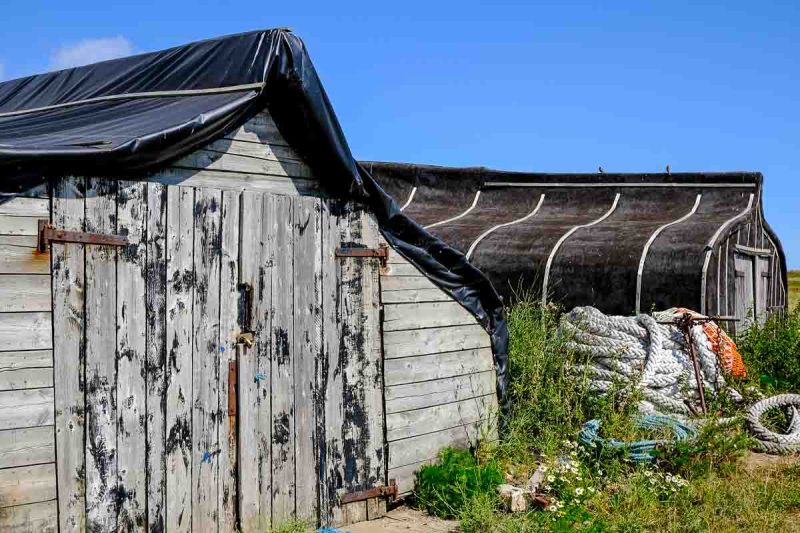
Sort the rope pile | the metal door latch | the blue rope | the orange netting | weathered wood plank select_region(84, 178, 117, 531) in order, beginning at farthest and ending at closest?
the orange netting
the rope pile
the blue rope
the metal door latch
weathered wood plank select_region(84, 178, 117, 531)

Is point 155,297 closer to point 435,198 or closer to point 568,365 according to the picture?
point 568,365

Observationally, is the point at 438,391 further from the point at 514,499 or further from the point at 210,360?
the point at 210,360

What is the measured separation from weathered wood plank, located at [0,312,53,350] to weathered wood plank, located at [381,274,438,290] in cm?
271

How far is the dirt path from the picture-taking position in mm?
6109

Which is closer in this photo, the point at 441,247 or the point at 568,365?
the point at 441,247

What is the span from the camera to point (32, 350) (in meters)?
4.61

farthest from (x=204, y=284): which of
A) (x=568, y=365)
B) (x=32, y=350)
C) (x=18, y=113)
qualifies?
(x=568, y=365)

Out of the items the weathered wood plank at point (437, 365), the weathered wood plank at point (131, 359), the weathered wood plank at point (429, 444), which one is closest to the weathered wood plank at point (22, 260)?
the weathered wood plank at point (131, 359)

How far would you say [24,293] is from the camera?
460 cm

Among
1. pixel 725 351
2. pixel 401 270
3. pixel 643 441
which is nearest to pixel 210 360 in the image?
pixel 401 270

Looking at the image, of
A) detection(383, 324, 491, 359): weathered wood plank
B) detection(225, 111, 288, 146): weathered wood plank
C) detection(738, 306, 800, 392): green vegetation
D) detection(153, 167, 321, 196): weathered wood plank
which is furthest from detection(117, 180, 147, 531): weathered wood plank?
detection(738, 306, 800, 392): green vegetation

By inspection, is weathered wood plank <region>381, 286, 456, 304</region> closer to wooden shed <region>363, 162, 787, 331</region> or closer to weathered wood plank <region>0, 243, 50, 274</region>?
weathered wood plank <region>0, 243, 50, 274</region>

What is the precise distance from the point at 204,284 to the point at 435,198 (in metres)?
12.2

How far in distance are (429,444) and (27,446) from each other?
3391 millimetres
